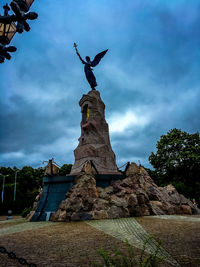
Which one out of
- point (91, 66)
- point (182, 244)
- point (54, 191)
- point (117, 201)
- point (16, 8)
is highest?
point (91, 66)

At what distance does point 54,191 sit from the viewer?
11.7 meters

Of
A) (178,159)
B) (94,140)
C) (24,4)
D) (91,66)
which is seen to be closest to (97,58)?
(91,66)

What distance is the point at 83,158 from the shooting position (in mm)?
14000

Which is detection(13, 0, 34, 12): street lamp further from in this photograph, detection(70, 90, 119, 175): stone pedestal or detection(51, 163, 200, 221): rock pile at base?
detection(70, 90, 119, 175): stone pedestal

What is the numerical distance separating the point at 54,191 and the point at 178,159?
2144 centimetres

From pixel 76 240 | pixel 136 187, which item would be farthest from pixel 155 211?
pixel 76 240

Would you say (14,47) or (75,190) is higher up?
(14,47)

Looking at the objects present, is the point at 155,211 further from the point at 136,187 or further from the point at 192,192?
the point at 192,192

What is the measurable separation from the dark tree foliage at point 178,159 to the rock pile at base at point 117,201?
16245mm

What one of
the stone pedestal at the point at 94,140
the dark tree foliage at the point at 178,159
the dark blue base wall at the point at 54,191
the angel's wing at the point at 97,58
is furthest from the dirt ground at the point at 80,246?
the dark tree foliage at the point at 178,159

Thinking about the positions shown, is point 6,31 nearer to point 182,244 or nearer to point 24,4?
point 24,4

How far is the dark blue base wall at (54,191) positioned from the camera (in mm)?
10817

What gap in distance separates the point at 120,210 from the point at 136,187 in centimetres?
211

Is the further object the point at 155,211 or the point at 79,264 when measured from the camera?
the point at 155,211
